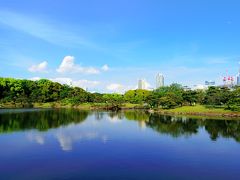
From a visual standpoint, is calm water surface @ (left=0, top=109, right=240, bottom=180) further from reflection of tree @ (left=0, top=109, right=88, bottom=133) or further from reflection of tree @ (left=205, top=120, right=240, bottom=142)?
reflection of tree @ (left=0, top=109, right=88, bottom=133)

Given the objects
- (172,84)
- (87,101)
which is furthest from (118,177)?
(172,84)

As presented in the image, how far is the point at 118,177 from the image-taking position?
14.5 metres

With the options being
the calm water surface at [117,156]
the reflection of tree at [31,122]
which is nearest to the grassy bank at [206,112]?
the calm water surface at [117,156]

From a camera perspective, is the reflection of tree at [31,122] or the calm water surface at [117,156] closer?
the calm water surface at [117,156]

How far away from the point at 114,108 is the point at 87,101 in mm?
11402

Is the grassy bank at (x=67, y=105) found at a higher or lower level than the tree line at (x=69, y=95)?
lower

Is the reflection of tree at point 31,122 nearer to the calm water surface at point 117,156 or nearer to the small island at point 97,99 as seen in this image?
the calm water surface at point 117,156

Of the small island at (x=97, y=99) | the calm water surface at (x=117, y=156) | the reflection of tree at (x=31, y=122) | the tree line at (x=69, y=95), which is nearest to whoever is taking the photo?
the calm water surface at (x=117, y=156)

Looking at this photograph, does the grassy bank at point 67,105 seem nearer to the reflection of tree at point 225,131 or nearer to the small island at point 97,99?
the small island at point 97,99

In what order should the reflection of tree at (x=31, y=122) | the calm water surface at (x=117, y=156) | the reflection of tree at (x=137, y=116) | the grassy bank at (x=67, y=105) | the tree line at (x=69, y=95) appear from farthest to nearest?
the grassy bank at (x=67, y=105)
the tree line at (x=69, y=95)
the reflection of tree at (x=137, y=116)
the reflection of tree at (x=31, y=122)
the calm water surface at (x=117, y=156)

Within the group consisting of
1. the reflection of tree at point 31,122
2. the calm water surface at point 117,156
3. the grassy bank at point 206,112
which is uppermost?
the grassy bank at point 206,112

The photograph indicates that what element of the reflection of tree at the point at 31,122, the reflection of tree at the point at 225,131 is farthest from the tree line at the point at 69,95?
the reflection of tree at the point at 31,122

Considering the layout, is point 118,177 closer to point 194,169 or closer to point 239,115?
point 194,169

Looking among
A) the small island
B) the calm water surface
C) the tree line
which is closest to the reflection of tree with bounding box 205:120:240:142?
the calm water surface
